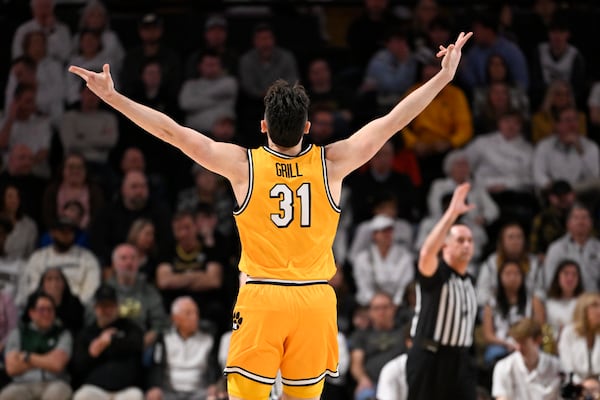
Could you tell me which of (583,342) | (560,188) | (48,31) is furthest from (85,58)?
(583,342)

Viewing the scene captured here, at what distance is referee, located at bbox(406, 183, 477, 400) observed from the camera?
927cm

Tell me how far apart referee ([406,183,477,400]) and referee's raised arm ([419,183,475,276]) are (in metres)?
0.15

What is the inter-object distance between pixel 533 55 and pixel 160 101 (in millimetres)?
4574

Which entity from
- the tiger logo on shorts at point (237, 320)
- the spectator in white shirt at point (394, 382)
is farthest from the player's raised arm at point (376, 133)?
the spectator in white shirt at point (394, 382)

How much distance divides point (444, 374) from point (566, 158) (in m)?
4.97

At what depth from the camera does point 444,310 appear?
9.27 meters

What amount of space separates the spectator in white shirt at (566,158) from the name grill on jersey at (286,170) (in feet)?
25.1

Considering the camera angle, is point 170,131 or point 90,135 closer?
point 170,131

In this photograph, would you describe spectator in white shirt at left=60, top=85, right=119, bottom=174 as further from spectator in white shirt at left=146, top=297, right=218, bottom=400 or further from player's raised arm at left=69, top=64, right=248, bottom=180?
player's raised arm at left=69, top=64, right=248, bottom=180

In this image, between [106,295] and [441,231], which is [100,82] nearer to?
[441,231]

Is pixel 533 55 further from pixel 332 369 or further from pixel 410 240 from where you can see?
pixel 332 369

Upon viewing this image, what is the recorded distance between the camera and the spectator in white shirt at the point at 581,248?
12609mm

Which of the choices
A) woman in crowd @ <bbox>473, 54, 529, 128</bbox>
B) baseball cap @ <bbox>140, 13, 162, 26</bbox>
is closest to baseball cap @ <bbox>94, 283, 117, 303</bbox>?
baseball cap @ <bbox>140, 13, 162, 26</bbox>

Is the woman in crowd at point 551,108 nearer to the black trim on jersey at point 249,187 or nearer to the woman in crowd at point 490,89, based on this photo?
the woman in crowd at point 490,89
